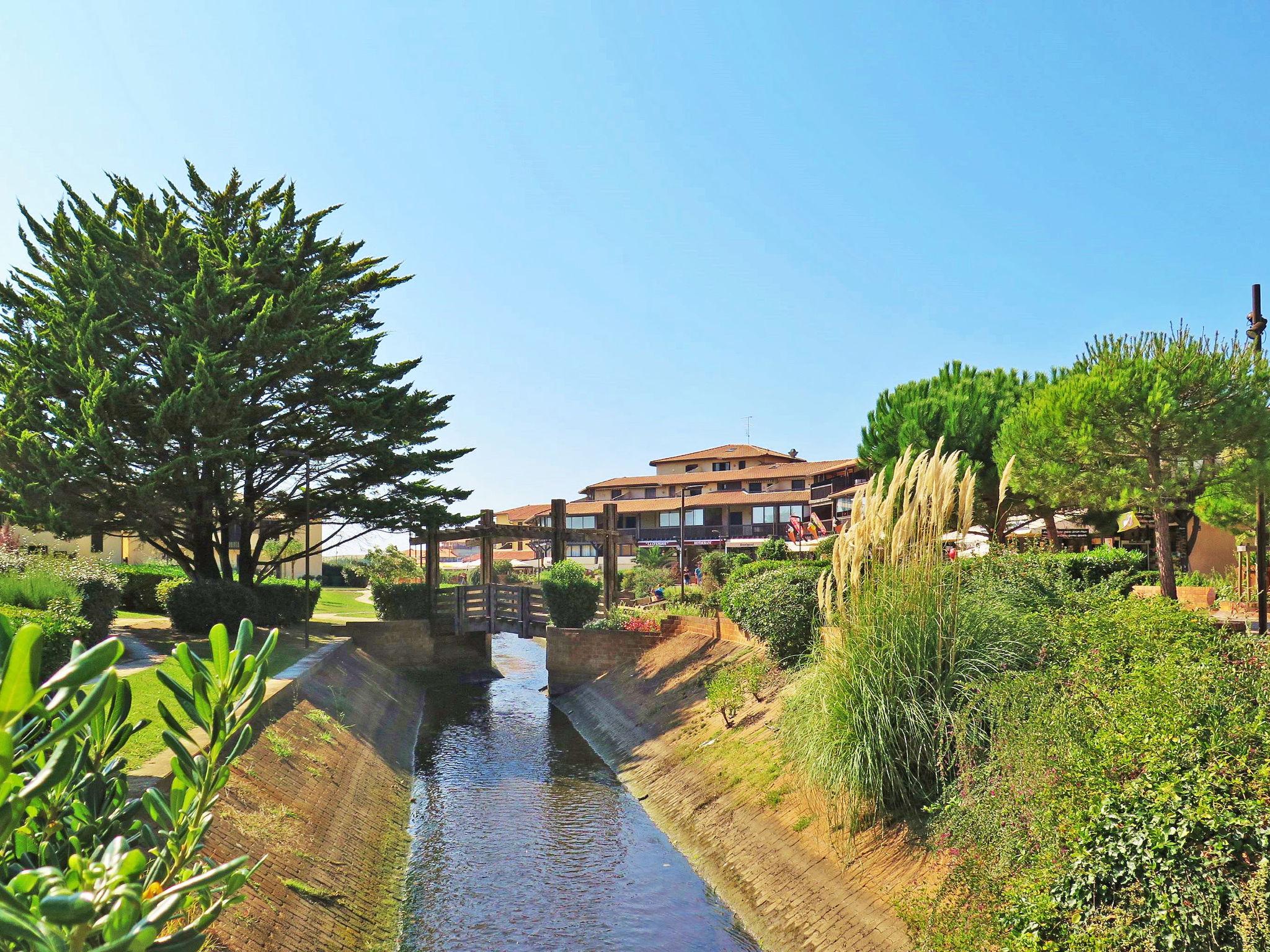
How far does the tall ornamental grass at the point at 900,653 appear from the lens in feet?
26.3

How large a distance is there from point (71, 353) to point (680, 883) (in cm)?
1936

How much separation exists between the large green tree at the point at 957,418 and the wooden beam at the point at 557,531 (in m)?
11.0

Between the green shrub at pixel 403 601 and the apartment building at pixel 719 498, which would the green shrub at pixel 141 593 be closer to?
the green shrub at pixel 403 601

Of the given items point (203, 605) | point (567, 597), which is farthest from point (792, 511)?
point (203, 605)

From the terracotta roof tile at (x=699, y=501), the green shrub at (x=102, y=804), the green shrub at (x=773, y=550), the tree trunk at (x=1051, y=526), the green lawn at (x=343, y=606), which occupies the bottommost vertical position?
the green lawn at (x=343, y=606)

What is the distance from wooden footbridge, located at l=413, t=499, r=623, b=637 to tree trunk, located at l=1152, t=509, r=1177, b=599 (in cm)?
1427

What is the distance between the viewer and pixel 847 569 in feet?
28.8

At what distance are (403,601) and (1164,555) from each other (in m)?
21.1

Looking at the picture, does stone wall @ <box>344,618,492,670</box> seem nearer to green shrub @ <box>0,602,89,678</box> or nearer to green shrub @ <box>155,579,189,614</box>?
green shrub @ <box>155,579,189,614</box>

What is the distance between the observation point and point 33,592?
1534 cm

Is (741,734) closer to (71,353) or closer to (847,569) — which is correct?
(847,569)

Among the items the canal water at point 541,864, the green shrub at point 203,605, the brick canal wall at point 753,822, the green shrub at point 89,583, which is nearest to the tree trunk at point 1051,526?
the brick canal wall at point 753,822

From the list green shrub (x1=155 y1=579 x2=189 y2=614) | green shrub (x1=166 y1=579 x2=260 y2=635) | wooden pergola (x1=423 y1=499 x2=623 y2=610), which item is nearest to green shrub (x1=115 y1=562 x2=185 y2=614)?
green shrub (x1=155 y1=579 x2=189 y2=614)

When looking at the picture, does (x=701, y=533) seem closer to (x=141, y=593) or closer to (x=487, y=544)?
(x=487, y=544)
